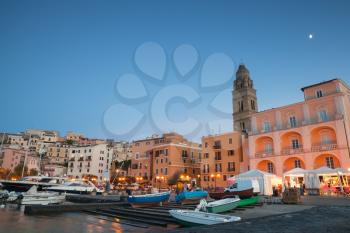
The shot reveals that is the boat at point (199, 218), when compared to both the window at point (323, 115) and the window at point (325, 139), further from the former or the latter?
the window at point (323, 115)

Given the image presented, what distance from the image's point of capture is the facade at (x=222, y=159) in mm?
47125

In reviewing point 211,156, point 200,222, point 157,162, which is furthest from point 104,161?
point 200,222

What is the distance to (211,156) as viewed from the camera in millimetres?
51344

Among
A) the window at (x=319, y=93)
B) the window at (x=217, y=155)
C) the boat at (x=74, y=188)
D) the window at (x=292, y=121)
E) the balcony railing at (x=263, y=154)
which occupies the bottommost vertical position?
the boat at (x=74, y=188)

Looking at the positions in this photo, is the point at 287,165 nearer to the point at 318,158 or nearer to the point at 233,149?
the point at 318,158

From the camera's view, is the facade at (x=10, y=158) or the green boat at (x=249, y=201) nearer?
the green boat at (x=249, y=201)

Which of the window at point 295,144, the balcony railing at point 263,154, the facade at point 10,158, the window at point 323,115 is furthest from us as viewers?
the facade at point 10,158

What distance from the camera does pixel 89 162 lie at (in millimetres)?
84562

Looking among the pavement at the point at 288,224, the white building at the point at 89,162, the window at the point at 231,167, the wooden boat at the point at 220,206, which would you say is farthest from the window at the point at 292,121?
the white building at the point at 89,162

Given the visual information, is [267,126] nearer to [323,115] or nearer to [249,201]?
[323,115]

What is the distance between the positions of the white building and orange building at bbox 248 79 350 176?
58.1 m

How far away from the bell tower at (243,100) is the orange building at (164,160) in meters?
12.5

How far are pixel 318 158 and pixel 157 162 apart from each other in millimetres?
34488

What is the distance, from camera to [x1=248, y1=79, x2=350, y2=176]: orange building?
33.6m
